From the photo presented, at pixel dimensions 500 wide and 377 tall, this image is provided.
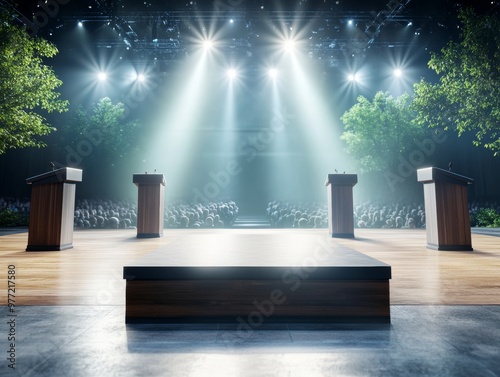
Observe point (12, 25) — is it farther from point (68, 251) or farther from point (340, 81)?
point (340, 81)

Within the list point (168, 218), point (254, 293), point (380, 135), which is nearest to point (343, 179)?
point (254, 293)

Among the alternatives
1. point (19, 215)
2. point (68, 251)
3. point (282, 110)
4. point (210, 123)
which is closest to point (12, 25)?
point (19, 215)

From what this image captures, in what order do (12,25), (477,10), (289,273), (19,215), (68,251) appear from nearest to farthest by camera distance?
(289,273) < (68,251) < (12,25) < (477,10) < (19,215)

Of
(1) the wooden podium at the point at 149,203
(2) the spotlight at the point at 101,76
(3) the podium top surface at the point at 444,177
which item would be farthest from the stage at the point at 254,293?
(2) the spotlight at the point at 101,76

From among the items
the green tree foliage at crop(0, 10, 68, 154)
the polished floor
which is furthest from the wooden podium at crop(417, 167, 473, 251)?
the green tree foliage at crop(0, 10, 68, 154)

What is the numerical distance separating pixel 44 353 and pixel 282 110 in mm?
17178

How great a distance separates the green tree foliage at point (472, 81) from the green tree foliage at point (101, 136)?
11.6 m

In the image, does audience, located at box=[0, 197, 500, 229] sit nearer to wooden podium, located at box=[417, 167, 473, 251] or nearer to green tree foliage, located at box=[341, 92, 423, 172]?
green tree foliage, located at box=[341, 92, 423, 172]

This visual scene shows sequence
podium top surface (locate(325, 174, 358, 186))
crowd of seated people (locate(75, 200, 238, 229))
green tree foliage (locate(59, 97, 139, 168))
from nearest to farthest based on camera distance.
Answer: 1. podium top surface (locate(325, 174, 358, 186))
2. crowd of seated people (locate(75, 200, 238, 229))
3. green tree foliage (locate(59, 97, 139, 168))

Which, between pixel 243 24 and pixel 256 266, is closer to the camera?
pixel 256 266

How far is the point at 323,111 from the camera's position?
1712 centimetres

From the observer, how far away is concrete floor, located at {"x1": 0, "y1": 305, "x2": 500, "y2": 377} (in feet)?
3.65

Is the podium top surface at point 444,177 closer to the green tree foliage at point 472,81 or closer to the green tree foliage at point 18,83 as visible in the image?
the green tree foliage at point 472,81

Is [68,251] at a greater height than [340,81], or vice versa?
[340,81]
